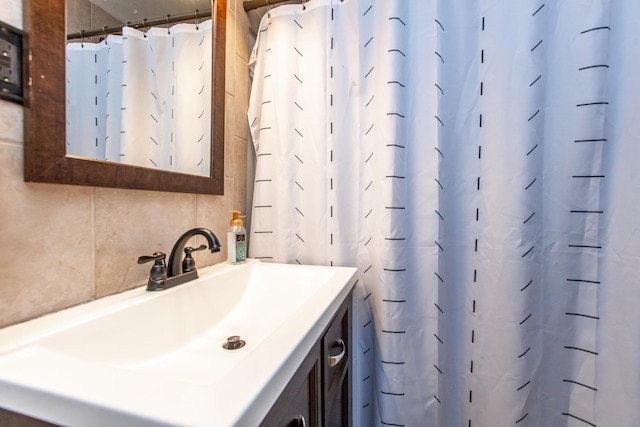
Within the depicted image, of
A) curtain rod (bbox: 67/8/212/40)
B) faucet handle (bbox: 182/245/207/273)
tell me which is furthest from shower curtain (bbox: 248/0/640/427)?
faucet handle (bbox: 182/245/207/273)

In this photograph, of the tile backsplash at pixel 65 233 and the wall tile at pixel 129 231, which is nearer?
the tile backsplash at pixel 65 233

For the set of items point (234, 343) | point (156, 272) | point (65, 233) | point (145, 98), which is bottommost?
point (234, 343)

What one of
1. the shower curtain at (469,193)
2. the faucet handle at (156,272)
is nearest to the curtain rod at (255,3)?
the shower curtain at (469,193)

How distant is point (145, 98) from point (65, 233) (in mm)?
401

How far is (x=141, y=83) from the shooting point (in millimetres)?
723

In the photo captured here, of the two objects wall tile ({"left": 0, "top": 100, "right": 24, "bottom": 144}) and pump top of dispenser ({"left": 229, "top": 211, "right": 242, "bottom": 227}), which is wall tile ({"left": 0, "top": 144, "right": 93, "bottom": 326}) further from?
pump top of dispenser ({"left": 229, "top": 211, "right": 242, "bottom": 227})

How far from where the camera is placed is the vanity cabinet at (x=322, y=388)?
1.32ft

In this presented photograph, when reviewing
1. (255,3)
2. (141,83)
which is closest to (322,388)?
(141,83)

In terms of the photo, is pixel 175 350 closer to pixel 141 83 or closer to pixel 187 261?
pixel 187 261

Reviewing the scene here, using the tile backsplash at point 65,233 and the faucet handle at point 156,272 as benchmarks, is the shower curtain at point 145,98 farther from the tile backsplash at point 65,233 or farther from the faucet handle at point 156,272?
the faucet handle at point 156,272

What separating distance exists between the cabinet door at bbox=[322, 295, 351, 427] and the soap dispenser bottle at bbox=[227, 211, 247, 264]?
0.44 m

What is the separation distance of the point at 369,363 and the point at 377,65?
109cm

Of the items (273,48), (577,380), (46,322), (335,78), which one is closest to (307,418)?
(46,322)

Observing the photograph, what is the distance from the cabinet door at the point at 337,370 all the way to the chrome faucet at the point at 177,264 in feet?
1.18
